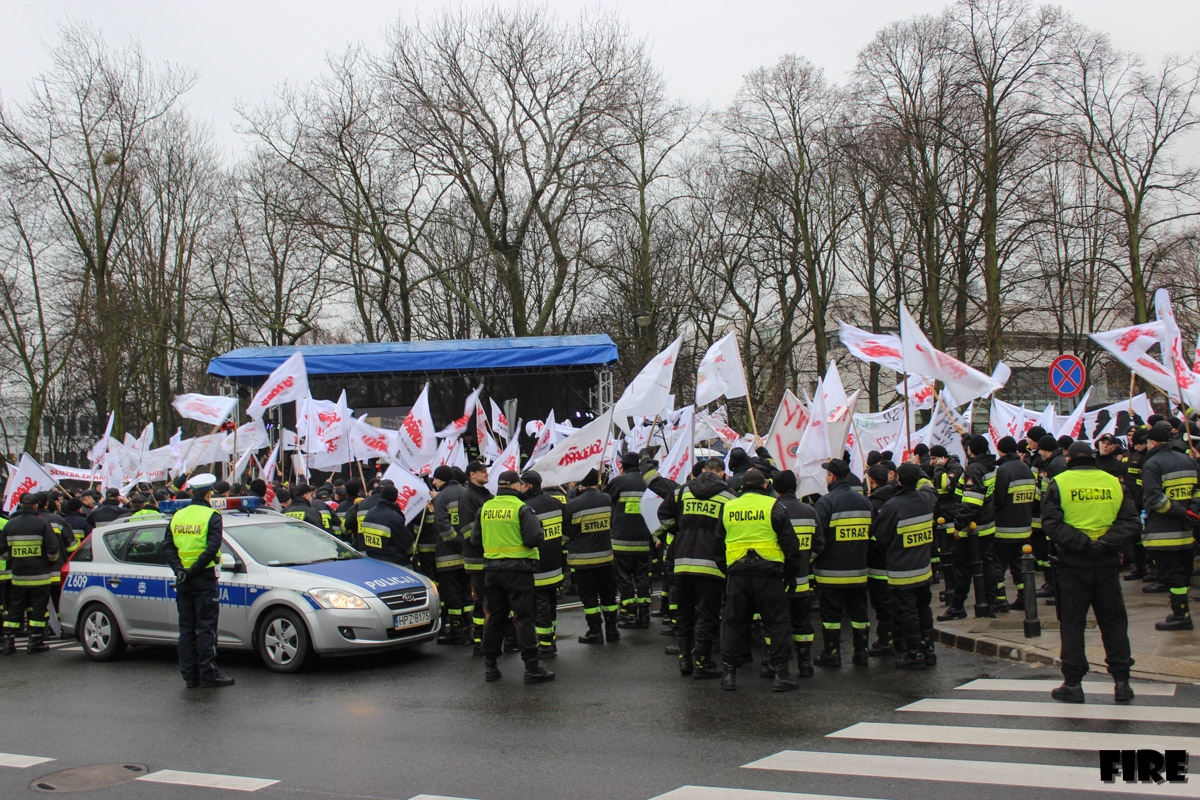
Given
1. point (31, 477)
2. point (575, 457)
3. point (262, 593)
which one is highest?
point (31, 477)

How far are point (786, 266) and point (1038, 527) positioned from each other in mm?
26285

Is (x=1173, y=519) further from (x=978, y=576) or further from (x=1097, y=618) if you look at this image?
(x=1097, y=618)

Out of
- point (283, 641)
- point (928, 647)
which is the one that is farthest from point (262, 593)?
point (928, 647)

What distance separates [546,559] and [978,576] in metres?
4.59

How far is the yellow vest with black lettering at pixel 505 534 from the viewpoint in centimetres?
862

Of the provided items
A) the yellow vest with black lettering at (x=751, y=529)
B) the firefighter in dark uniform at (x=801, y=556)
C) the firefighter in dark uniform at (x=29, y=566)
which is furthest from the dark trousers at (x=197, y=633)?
the firefighter in dark uniform at (x=801, y=556)

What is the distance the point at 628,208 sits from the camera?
33.0 metres

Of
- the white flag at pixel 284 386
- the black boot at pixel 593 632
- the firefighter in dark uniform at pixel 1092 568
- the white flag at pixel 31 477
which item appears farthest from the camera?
the white flag at pixel 284 386

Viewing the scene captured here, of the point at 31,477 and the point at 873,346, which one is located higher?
the point at 873,346

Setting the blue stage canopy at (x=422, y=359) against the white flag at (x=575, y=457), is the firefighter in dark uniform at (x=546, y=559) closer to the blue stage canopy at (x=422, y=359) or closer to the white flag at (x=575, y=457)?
the white flag at (x=575, y=457)

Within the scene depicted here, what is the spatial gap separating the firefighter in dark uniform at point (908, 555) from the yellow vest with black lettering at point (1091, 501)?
5.09 feet

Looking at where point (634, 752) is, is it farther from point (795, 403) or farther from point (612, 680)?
point (795, 403)

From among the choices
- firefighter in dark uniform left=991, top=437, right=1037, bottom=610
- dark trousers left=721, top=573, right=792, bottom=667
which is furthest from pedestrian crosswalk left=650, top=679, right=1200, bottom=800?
firefighter in dark uniform left=991, top=437, right=1037, bottom=610

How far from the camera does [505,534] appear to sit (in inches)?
340
